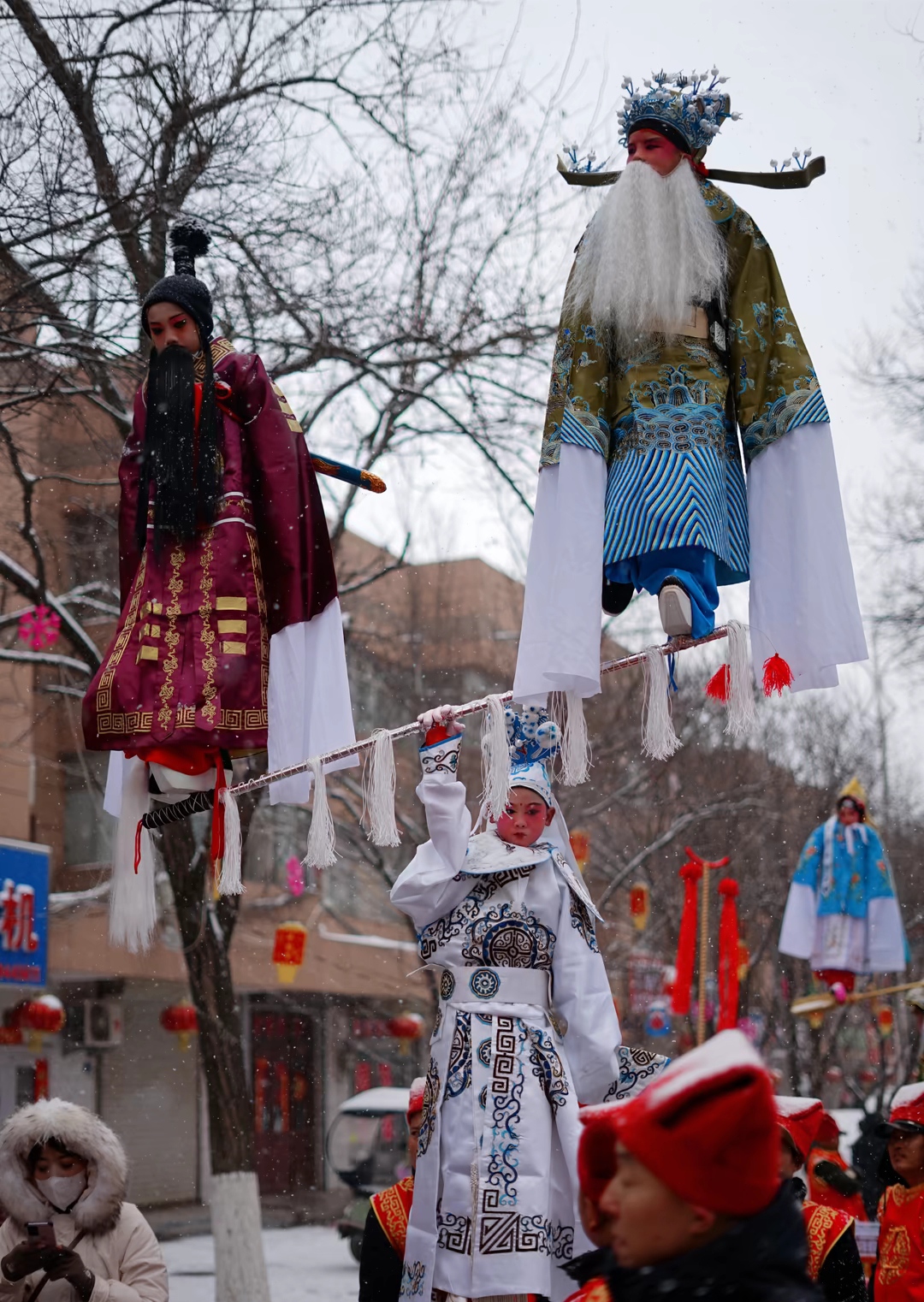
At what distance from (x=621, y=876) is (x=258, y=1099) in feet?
40.1

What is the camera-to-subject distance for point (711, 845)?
58.5 ft

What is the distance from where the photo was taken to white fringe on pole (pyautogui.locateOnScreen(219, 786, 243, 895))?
14.8ft

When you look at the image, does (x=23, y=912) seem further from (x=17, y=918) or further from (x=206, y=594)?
(x=206, y=594)

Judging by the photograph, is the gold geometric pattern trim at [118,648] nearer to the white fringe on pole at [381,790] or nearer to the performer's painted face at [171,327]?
the performer's painted face at [171,327]

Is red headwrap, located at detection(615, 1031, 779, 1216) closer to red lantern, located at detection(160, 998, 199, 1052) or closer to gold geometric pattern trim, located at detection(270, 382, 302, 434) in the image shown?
gold geometric pattern trim, located at detection(270, 382, 302, 434)

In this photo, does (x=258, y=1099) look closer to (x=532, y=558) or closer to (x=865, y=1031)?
(x=865, y=1031)

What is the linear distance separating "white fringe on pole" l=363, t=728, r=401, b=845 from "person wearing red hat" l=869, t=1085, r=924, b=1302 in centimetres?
245

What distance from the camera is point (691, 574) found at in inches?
175

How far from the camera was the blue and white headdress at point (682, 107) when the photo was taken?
475 centimetres

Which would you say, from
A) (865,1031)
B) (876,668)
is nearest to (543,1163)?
(876,668)

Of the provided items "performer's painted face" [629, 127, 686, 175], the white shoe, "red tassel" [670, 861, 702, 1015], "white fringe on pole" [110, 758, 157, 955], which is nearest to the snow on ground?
"red tassel" [670, 861, 702, 1015]

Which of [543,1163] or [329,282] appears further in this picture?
[329,282]

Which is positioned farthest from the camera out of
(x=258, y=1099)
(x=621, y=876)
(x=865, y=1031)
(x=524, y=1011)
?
(x=865, y=1031)

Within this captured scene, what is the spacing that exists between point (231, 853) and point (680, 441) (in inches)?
71.6
